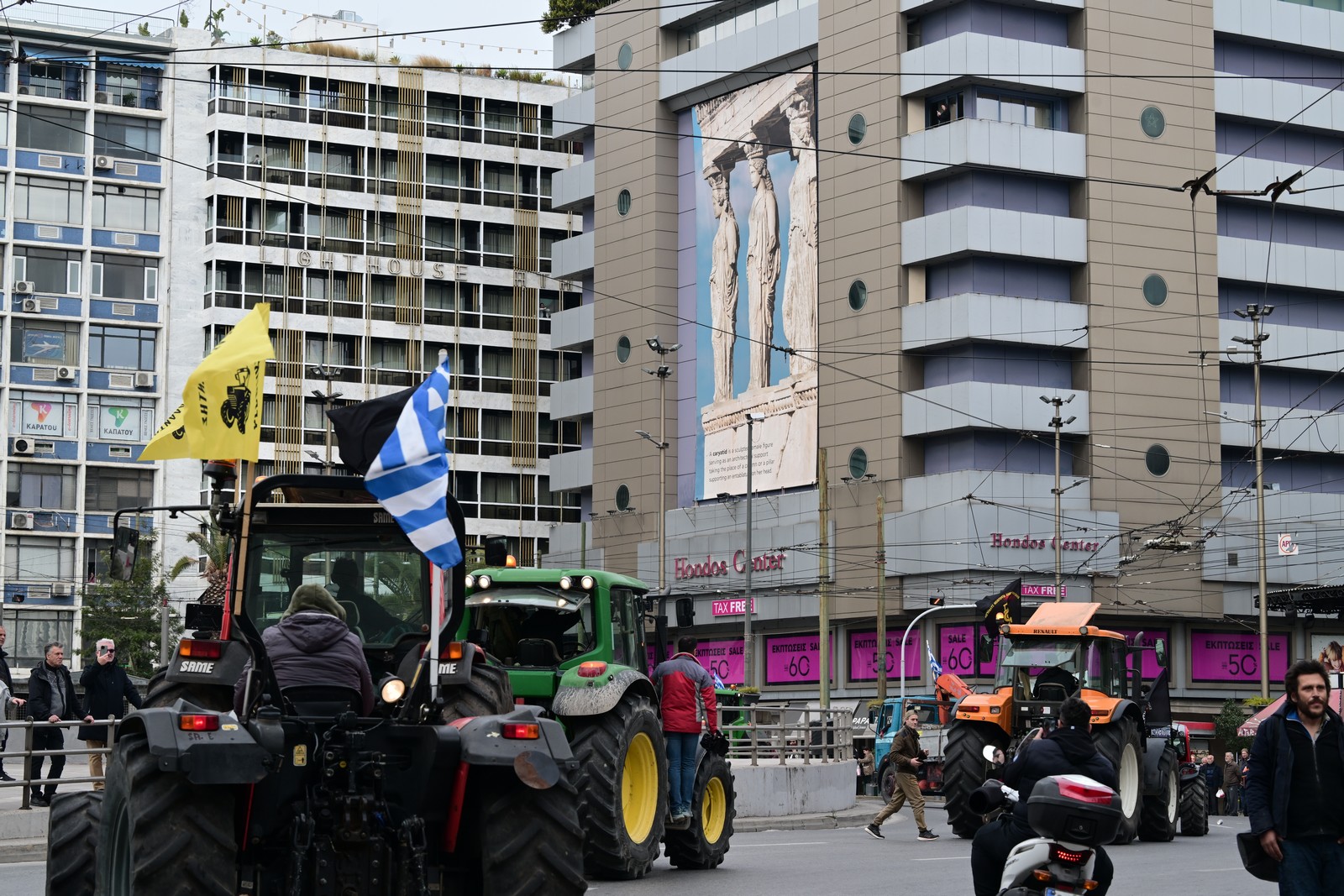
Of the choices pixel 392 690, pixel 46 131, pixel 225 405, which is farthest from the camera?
pixel 46 131

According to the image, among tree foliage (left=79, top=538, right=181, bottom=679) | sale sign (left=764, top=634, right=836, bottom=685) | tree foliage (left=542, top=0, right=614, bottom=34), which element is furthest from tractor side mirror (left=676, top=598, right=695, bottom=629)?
tree foliage (left=542, top=0, right=614, bottom=34)

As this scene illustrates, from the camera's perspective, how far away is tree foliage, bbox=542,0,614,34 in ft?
269

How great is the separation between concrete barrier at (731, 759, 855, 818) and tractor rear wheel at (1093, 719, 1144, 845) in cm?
490

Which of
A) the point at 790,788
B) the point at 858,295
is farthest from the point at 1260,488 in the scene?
the point at 790,788

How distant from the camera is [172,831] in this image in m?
8.80

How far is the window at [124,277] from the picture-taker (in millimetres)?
77438

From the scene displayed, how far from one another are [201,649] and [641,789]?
21.4ft

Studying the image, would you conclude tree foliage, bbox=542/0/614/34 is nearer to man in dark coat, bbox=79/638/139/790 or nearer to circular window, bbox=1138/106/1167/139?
circular window, bbox=1138/106/1167/139

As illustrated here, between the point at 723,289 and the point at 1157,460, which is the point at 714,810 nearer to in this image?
the point at 1157,460

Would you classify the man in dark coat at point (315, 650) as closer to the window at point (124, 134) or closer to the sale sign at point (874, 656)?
the sale sign at point (874, 656)

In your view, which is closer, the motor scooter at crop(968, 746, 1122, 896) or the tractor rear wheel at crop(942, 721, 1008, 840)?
the motor scooter at crop(968, 746, 1122, 896)

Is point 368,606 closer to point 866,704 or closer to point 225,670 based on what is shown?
point 225,670

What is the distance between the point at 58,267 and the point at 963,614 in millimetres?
35615

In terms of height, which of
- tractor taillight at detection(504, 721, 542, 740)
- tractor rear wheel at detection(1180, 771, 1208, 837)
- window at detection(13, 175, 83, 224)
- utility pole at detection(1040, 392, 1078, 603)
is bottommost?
tractor rear wheel at detection(1180, 771, 1208, 837)
